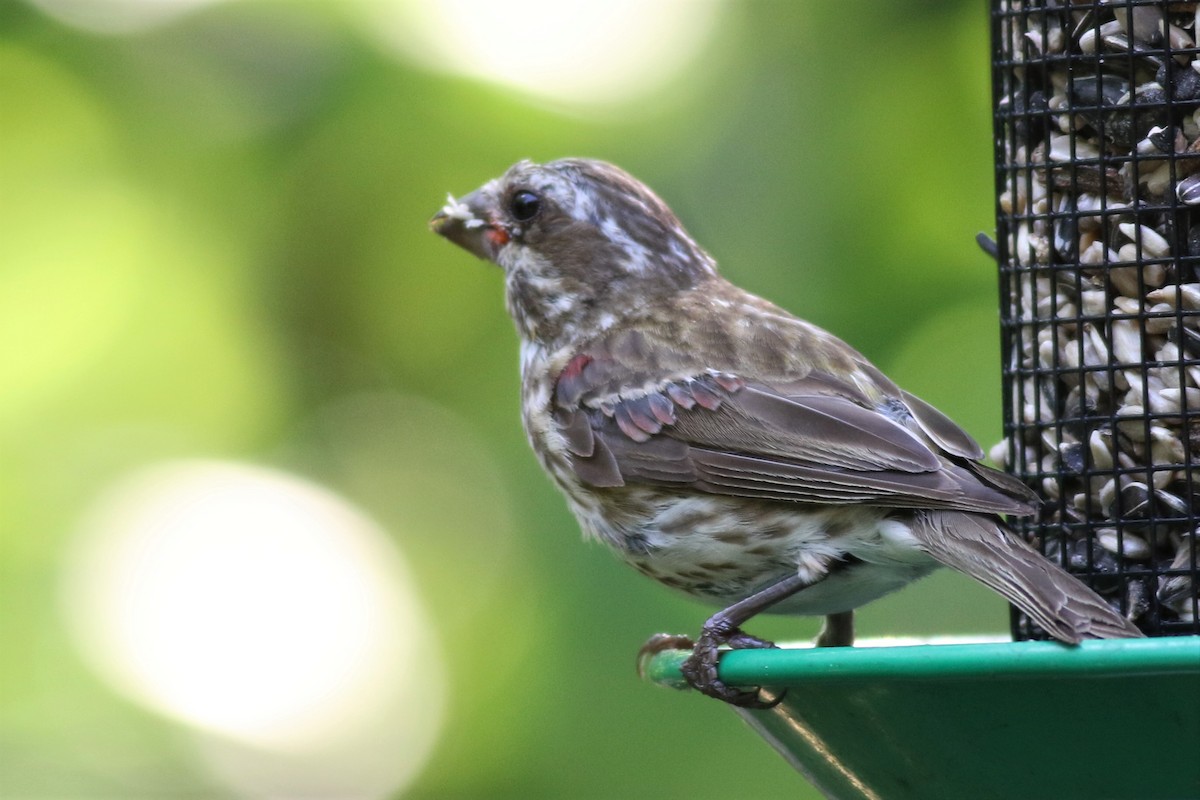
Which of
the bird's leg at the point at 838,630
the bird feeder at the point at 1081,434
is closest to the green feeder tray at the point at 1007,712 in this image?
the bird feeder at the point at 1081,434

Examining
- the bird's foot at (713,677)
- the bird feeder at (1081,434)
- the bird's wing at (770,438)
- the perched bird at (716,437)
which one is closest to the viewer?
the bird feeder at (1081,434)

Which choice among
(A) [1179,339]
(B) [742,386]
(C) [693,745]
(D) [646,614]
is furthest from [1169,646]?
(C) [693,745]

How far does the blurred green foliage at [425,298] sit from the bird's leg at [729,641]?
173 centimetres

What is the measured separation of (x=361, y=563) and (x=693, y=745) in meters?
1.53

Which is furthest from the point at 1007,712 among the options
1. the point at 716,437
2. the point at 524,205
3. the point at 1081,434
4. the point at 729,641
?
the point at 524,205

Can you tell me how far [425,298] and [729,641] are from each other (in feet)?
10.8

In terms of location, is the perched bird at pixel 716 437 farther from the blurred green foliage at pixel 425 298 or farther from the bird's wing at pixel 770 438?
the blurred green foliage at pixel 425 298

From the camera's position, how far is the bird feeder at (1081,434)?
11.8ft

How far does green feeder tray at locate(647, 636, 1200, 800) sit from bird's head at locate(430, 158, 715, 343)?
237 cm

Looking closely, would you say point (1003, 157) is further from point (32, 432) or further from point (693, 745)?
point (32, 432)

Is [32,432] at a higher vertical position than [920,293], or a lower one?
lower

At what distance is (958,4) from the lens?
675cm

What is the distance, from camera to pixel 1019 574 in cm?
402

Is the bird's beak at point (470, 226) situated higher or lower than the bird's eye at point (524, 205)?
lower
